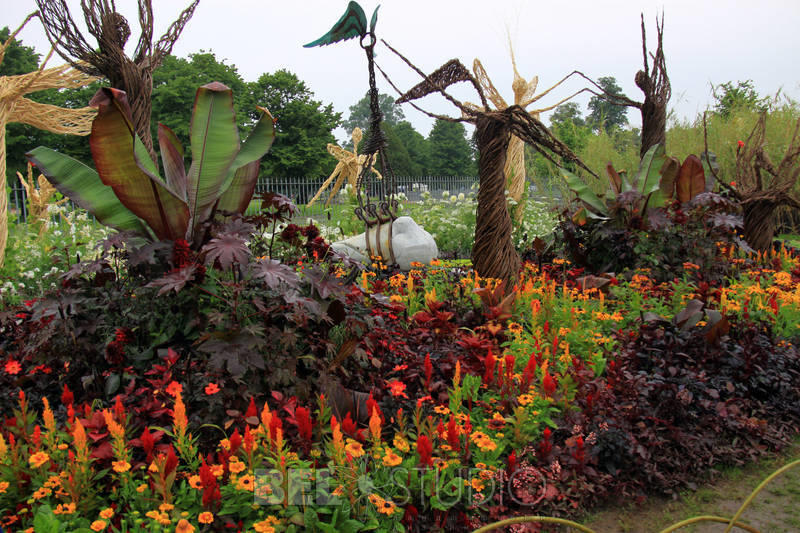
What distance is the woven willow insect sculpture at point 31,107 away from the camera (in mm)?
5066

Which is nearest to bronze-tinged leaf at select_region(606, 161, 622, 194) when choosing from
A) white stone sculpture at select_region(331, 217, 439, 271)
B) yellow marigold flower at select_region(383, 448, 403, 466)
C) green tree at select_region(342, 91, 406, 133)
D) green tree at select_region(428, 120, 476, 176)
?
white stone sculpture at select_region(331, 217, 439, 271)

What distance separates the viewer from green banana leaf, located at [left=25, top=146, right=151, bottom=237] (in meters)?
2.71

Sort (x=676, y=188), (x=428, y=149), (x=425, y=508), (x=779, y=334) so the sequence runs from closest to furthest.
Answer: (x=425, y=508), (x=779, y=334), (x=676, y=188), (x=428, y=149)

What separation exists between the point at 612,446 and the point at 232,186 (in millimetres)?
2371

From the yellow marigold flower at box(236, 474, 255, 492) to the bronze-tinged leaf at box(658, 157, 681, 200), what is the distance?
5.46 m

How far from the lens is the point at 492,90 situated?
9.71 m

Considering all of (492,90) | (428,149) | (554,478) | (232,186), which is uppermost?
(428,149)

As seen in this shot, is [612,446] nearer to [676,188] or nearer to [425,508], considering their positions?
[425,508]

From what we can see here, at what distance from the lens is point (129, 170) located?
260 centimetres

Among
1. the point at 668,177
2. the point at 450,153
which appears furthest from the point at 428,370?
the point at 450,153

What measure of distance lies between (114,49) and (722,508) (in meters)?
3.95

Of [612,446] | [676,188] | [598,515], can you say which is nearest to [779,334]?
[612,446]

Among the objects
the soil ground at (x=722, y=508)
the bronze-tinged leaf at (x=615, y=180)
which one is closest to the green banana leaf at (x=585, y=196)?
the bronze-tinged leaf at (x=615, y=180)

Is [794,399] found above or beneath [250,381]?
beneath
